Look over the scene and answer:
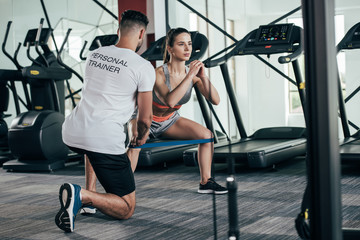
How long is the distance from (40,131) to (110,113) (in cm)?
260

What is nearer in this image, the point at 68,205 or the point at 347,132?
the point at 68,205

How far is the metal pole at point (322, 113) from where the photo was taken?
0.89 meters

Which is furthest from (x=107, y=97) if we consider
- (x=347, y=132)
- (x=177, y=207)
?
(x=347, y=132)

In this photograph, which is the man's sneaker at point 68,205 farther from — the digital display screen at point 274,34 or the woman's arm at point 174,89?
the digital display screen at point 274,34

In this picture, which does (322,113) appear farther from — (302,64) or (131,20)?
(302,64)

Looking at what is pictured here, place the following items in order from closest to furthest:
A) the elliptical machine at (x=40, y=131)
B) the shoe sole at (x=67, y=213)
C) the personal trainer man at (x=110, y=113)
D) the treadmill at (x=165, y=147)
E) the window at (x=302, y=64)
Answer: the shoe sole at (x=67, y=213) → the personal trainer man at (x=110, y=113) → the treadmill at (x=165, y=147) → the elliptical machine at (x=40, y=131) → the window at (x=302, y=64)

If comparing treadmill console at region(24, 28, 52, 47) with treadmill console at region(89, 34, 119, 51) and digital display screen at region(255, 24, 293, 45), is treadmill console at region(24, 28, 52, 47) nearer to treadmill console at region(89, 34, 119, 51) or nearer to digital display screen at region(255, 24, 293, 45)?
treadmill console at region(89, 34, 119, 51)

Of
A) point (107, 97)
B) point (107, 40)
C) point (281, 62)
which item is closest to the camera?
point (107, 97)

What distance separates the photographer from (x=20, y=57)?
7410 millimetres

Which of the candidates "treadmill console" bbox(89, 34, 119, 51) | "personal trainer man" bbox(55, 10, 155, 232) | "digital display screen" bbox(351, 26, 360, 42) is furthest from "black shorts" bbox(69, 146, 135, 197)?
"treadmill console" bbox(89, 34, 119, 51)

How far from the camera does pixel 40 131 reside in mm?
4977

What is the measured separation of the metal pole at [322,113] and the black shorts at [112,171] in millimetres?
1810

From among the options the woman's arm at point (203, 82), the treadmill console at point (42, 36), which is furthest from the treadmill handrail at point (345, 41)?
the treadmill console at point (42, 36)

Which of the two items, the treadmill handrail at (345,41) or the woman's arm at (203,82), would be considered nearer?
the woman's arm at (203,82)
